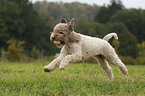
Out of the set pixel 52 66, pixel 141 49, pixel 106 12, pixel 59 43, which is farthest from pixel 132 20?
pixel 52 66

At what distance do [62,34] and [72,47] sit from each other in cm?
43

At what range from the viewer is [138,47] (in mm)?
51531

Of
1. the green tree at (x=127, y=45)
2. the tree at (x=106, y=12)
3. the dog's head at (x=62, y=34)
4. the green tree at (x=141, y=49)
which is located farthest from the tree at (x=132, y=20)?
the dog's head at (x=62, y=34)

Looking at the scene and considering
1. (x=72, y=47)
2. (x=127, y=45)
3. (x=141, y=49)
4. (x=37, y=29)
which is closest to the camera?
(x=72, y=47)

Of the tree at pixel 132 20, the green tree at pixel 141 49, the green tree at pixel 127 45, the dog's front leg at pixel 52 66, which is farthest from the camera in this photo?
the tree at pixel 132 20

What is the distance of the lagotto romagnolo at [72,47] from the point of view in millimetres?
5270

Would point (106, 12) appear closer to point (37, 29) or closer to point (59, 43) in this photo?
point (37, 29)

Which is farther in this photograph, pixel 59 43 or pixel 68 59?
pixel 59 43

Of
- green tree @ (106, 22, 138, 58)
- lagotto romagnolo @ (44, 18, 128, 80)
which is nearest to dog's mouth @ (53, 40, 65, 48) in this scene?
lagotto romagnolo @ (44, 18, 128, 80)

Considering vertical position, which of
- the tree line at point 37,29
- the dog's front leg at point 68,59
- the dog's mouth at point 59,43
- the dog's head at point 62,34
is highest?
the tree line at point 37,29

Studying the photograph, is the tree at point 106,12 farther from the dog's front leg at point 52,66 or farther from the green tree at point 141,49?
the dog's front leg at point 52,66

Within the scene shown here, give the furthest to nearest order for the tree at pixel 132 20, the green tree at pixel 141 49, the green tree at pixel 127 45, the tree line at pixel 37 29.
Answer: the tree at pixel 132 20 < the green tree at pixel 141 49 < the green tree at pixel 127 45 < the tree line at pixel 37 29

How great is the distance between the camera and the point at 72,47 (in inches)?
219

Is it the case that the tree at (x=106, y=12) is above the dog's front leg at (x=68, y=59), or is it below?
above
